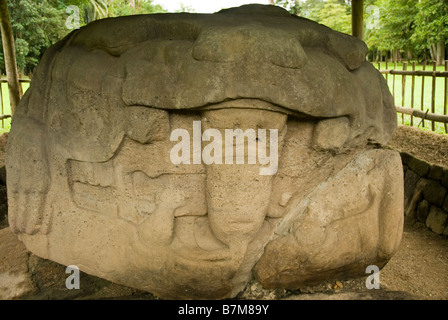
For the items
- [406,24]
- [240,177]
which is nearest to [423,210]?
[240,177]

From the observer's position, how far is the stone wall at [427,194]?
322cm

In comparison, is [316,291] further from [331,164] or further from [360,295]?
[331,164]

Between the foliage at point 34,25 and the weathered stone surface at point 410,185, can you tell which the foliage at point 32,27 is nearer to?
the foliage at point 34,25

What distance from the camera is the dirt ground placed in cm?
207

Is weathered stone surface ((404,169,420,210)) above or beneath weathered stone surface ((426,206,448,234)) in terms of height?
above

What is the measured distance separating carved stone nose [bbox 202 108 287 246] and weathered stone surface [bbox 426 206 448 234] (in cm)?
202

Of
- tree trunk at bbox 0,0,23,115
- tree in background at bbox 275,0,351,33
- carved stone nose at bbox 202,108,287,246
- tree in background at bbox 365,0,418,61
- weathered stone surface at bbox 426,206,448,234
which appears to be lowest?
weathered stone surface at bbox 426,206,448,234

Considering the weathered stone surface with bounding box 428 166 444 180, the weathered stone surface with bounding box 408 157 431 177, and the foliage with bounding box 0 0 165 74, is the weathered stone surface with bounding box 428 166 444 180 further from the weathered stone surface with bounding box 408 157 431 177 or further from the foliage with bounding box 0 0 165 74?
the foliage with bounding box 0 0 165 74

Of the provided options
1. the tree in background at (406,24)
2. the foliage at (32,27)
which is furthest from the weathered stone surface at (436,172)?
the foliage at (32,27)

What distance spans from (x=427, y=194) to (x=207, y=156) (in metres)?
2.40

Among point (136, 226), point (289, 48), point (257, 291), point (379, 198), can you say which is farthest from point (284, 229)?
point (289, 48)

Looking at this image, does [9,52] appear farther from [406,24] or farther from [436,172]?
[406,24]

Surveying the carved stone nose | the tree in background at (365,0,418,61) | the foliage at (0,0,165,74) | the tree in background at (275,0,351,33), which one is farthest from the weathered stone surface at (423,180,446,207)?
the tree in background at (275,0,351,33)

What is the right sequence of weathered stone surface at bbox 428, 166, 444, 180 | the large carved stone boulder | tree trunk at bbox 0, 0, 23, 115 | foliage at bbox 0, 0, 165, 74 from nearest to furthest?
the large carved stone boulder → weathered stone surface at bbox 428, 166, 444, 180 → tree trunk at bbox 0, 0, 23, 115 → foliage at bbox 0, 0, 165, 74
